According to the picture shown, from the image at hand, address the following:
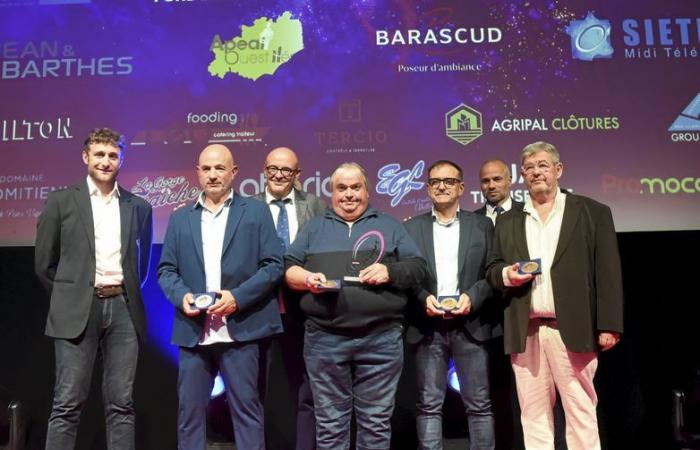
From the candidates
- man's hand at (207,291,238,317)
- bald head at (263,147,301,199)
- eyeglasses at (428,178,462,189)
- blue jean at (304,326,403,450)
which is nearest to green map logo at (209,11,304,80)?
bald head at (263,147,301,199)

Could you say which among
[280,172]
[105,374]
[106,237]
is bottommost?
[105,374]

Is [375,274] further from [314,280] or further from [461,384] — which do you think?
[461,384]

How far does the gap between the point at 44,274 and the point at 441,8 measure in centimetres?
295

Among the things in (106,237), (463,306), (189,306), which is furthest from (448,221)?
(106,237)

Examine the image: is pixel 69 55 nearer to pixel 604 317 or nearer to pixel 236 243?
pixel 236 243

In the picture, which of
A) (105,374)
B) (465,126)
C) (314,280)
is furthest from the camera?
(465,126)

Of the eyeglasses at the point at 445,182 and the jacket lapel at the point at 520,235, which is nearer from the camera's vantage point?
the jacket lapel at the point at 520,235

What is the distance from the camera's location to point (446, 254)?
3246 mm

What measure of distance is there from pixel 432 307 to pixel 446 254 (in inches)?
13.4

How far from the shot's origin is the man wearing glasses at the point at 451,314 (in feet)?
10.2

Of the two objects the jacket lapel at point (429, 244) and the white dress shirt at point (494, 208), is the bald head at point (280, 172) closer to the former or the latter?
the jacket lapel at point (429, 244)

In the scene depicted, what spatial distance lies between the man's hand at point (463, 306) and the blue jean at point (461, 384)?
15 centimetres

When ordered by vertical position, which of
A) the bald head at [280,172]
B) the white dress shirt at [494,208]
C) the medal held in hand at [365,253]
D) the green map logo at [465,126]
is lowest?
the medal held in hand at [365,253]

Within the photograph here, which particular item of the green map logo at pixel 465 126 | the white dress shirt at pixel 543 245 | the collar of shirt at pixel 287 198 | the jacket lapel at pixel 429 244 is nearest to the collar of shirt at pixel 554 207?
the white dress shirt at pixel 543 245
